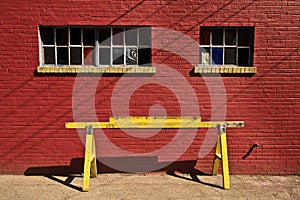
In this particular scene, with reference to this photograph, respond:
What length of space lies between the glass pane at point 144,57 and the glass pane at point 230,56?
138 centimetres

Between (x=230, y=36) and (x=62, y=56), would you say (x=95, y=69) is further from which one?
(x=230, y=36)

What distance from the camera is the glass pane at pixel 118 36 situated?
502 centimetres

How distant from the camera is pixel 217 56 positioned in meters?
5.12

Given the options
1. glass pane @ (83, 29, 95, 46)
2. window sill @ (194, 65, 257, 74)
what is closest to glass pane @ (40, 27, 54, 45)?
glass pane @ (83, 29, 95, 46)

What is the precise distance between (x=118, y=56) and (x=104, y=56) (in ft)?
0.81

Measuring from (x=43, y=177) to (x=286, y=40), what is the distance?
4.85 meters

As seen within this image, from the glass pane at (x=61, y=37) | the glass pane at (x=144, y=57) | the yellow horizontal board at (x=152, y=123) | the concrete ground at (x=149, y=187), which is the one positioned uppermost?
the glass pane at (x=61, y=37)

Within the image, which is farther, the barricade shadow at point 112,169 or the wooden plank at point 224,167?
the barricade shadow at point 112,169

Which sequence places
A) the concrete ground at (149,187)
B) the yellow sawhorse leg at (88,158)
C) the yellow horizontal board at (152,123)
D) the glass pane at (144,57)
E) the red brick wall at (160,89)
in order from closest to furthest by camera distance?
the concrete ground at (149,187)
the yellow sawhorse leg at (88,158)
the yellow horizontal board at (152,123)
the red brick wall at (160,89)
the glass pane at (144,57)

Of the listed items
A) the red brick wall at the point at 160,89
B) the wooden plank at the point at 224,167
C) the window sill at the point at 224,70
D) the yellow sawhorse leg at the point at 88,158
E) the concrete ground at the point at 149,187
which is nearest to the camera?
the concrete ground at the point at 149,187

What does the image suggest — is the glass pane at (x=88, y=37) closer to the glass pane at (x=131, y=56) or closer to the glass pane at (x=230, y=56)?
the glass pane at (x=131, y=56)

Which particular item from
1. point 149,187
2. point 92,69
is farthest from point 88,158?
point 92,69

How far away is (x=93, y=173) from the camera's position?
495 centimetres

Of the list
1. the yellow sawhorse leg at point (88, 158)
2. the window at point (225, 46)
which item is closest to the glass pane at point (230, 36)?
the window at point (225, 46)
